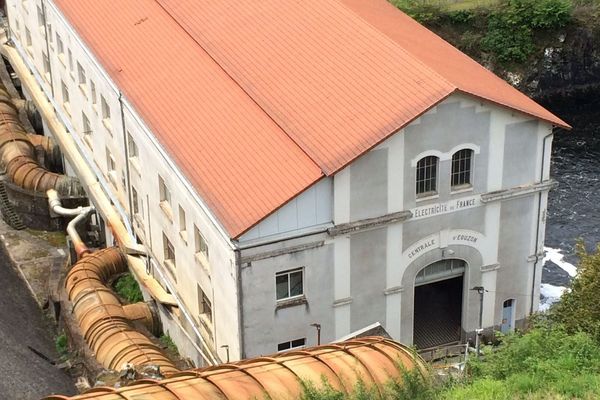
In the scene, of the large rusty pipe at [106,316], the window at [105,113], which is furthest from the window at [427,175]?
the window at [105,113]

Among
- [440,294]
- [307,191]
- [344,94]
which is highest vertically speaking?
[344,94]

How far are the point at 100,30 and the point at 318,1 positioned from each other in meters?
13.2

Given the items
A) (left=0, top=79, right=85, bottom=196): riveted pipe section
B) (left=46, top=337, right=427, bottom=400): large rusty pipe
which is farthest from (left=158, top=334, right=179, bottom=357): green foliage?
(left=46, top=337, right=427, bottom=400): large rusty pipe

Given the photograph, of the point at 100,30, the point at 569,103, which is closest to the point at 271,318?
the point at 100,30

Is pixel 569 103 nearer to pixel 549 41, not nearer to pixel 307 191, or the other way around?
pixel 549 41

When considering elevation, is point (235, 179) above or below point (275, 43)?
below

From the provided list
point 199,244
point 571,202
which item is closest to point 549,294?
point 571,202

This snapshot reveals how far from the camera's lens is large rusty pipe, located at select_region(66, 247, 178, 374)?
4556cm

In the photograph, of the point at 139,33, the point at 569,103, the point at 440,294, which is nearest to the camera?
the point at 440,294

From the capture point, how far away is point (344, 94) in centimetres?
4472

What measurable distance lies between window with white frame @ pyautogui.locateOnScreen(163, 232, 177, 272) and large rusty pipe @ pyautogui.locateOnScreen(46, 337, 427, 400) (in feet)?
54.0

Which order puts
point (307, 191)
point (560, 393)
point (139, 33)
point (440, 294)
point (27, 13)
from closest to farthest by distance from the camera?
1. point (560, 393)
2. point (307, 191)
3. point (440, 294)
4. point (139, 33)
5. point (27, 13)

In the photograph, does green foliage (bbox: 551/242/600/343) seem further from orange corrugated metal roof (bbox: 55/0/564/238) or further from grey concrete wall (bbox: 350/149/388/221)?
grey concrete wall (bbox: 350/149/388/221)

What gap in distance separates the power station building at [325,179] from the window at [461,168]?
10 cm
